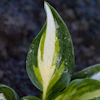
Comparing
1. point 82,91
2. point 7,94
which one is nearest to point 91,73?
point 82,91

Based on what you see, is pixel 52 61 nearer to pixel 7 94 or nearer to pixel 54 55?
pixel 54 55

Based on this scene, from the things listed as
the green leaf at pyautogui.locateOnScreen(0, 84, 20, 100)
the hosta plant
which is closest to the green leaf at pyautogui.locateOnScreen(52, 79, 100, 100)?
the hosta plant

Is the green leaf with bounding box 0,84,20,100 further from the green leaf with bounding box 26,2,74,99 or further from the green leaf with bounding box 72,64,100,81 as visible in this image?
the green leaf with bounding box 72,64,100,81

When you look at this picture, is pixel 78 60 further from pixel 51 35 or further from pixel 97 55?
pixel 51 35

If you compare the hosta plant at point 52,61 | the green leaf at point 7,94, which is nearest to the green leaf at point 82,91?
the hosta plant at point 52,61

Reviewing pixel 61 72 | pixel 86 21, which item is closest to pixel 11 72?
pixel 61 72

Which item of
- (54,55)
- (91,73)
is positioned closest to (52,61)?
(54,55)

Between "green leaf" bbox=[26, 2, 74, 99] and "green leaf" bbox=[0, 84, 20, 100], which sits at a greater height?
"green leaf" bbox=[26, 2, 74, 99]

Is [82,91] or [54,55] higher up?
[54,55]
